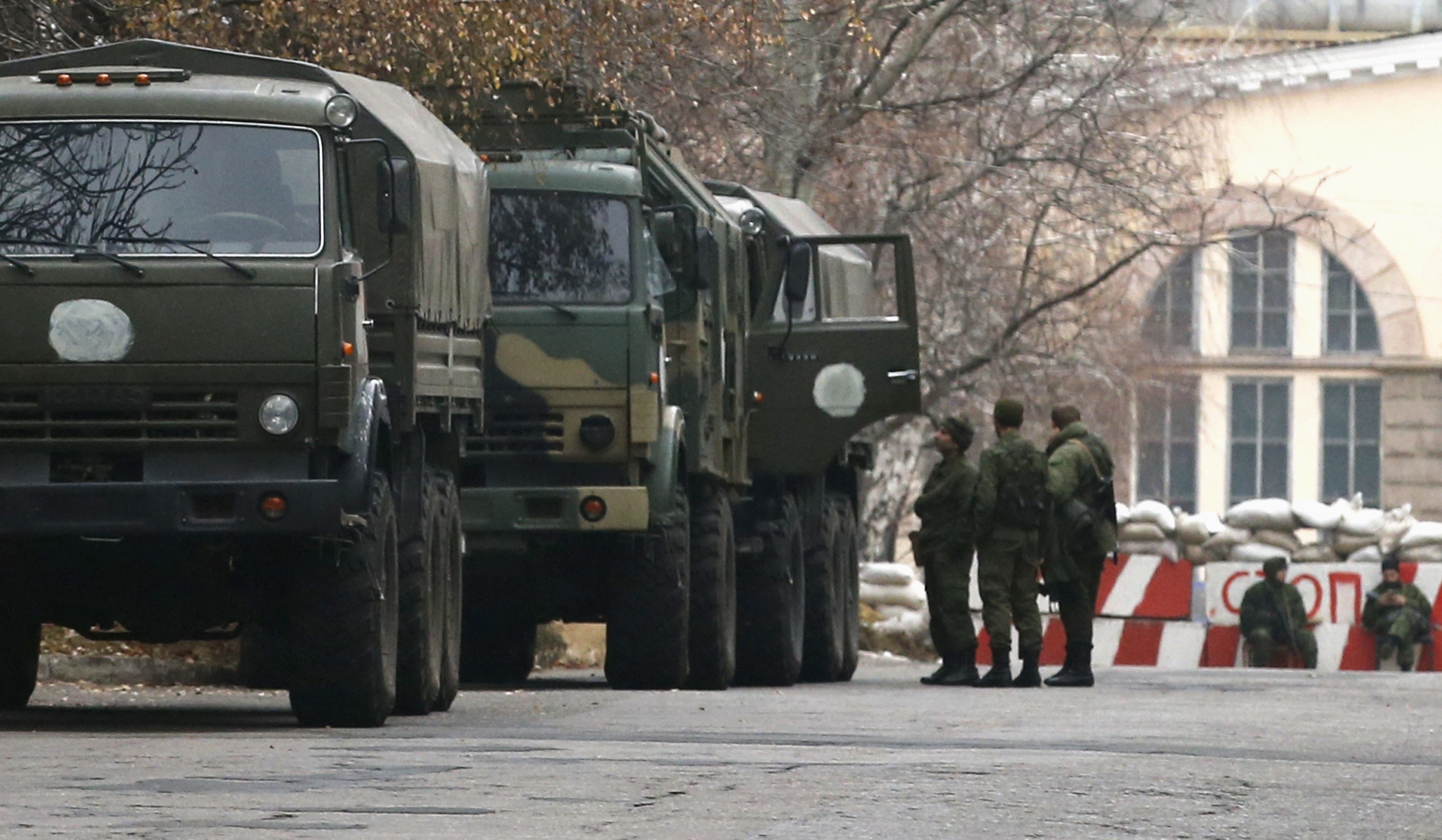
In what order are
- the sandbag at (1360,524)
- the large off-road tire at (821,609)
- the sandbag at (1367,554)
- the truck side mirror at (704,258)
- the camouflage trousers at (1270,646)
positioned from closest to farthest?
the truck side mirror at (704,258)
the large off-road tire at (821,609)
the camouflage trousers at (1270,646)
the sandbag at (1367,554)
the sandbag at (1360,524)

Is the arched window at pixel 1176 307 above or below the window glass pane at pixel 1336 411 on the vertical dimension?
above

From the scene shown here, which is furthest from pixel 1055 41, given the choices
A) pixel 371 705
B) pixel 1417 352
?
pixel 1417 352

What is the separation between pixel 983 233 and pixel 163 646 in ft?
47.1

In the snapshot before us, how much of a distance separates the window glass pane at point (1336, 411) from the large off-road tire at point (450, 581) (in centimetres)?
3836

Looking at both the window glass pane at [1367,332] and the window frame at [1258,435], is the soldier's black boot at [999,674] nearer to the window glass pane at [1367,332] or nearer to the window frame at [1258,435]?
the window frame at [1258,435]

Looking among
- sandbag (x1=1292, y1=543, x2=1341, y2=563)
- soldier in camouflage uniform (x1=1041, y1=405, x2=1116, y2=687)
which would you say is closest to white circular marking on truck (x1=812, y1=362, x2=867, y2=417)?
soldier in camouflage uniform (x1=1041, y1=405, x2=1116, y2=687)

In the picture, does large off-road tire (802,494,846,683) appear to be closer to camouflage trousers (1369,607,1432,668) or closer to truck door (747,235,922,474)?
truck door (747,235,922,474)

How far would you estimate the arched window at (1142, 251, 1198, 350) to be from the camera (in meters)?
48.4

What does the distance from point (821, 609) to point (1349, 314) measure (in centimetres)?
3170

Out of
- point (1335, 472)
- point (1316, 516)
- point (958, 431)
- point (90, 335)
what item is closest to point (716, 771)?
point (90, 335)

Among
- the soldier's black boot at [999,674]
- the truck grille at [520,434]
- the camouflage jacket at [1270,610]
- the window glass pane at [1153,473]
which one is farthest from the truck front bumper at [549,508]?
the window glass pane at [1153,473]

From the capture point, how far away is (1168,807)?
30.4 ft

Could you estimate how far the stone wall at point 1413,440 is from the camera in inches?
2010

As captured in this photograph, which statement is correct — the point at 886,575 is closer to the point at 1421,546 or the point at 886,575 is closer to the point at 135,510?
the point at 1421,546
